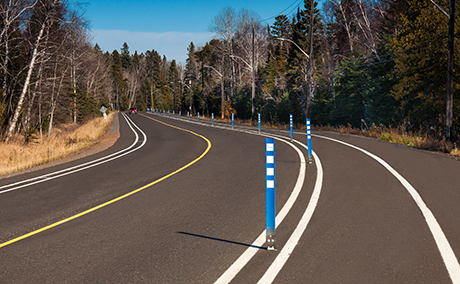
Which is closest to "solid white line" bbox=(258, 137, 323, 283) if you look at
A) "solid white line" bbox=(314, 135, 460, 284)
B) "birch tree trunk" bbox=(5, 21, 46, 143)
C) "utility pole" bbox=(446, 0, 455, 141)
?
"solid white line" bbox=(314, 135, 460, 284)

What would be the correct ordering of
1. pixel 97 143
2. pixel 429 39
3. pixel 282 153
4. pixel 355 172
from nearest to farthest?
pixel 355 172
pixel 282 153
pixel 429 39
pixel 97 143

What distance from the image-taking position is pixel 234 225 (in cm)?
541

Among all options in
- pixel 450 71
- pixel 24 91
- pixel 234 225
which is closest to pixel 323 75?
pixel 450 71

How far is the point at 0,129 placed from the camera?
21.0m

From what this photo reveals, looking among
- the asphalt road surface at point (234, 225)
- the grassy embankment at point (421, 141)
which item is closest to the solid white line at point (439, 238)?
the asphalt road surface at point (234, 225)

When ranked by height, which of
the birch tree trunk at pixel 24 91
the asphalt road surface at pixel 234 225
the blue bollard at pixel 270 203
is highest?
the birch tree trunk at pixel 24 91

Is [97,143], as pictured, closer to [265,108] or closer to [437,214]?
[437,214]

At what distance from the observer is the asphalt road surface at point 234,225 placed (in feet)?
12.7

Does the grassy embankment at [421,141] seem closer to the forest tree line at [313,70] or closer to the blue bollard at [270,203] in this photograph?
the forest tree line at [313,70]

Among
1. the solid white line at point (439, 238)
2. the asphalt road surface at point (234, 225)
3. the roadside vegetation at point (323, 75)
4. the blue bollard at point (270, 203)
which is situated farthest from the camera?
the roadside vegetation at point (323, 75)

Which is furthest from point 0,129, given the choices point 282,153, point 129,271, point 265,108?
point 265,108

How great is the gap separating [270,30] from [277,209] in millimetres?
76025

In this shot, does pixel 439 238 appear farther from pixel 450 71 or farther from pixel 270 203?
pixel 450 71

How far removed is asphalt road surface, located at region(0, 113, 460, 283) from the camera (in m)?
3.88
